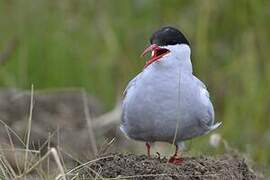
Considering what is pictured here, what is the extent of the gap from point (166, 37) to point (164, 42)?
0.10 feet

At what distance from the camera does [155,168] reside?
495cm

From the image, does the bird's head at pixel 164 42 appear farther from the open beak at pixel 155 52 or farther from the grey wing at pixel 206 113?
the grey wing at pixel 206 113

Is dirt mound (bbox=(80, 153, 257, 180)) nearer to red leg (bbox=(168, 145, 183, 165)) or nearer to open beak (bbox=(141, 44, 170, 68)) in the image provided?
red leg (bbox=(168, 145, 183, 165))

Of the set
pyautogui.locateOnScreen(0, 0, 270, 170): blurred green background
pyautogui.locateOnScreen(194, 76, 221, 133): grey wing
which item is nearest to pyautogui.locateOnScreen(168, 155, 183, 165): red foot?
pyautogui.locateOnScreen(194, 76, 221, 133): grey wing

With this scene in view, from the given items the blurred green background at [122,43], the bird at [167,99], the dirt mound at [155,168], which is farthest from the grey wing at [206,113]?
the blurred green background at [122,43]

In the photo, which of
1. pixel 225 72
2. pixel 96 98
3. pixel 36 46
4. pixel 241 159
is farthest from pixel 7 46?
pixel 241 159

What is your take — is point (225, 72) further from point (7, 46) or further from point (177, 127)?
point (177, 127)

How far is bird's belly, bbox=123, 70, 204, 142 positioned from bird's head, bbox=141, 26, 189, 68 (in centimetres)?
12

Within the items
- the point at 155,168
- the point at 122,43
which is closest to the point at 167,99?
the point at 155,168

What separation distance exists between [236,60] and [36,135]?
305 centimetres

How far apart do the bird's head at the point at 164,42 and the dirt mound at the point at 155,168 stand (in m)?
0.55

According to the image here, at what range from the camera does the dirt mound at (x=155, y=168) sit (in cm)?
493

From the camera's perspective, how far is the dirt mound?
16.2 feet

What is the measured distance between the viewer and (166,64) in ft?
17.4
